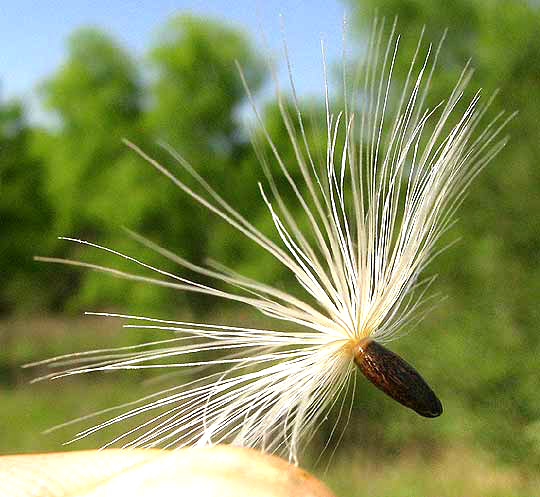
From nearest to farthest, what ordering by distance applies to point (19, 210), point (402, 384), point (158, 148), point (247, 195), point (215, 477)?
1. point (215, 477)
2. point (402, 384)
3. point (247, 195)
4. point (158, 148)
5. point (19, 210)

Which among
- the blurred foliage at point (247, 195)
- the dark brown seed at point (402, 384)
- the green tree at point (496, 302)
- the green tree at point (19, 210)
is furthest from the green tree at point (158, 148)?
Result: the dark brown seed at point (402, 384)

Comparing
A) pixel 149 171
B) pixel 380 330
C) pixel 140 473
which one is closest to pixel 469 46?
pixel 149 171

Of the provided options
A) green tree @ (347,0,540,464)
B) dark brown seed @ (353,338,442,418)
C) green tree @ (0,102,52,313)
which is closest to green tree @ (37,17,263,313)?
green tree @ (0,102,52,313)

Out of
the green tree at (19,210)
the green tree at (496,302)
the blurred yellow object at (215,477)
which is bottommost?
the green tree at (19,210)

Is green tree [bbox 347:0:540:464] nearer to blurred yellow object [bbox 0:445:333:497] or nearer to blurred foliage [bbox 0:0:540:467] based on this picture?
blurred foliage [bbox 0:0:540:467]

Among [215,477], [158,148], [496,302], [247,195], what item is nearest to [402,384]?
[215,477]

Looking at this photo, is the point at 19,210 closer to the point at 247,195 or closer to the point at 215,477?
the point at 247,195

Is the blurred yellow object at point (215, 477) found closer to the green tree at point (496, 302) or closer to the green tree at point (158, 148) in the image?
the green tree at point (496, 302)
